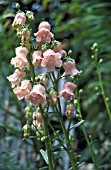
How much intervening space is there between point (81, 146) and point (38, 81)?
43.8 inches

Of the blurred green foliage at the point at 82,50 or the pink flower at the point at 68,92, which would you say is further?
the blurred green foliage at the point at 82,50

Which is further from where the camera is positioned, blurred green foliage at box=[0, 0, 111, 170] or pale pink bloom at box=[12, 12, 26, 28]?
blurred green foliage at box=[0, 0, 111, 170]

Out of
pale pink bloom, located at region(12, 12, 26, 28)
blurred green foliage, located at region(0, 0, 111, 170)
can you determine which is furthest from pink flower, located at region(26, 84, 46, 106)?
blurred green foliage, located at region(0, 0, 111, 170)

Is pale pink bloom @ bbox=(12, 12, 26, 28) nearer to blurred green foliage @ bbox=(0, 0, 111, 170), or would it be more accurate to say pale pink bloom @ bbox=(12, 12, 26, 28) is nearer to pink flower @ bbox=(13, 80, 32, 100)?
pink flower @ bbox=(13, 80, 32, 100)

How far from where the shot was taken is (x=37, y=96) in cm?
64

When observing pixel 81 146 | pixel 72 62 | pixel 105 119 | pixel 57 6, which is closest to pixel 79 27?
pixel 57 6

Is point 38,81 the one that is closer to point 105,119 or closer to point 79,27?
point 105,119

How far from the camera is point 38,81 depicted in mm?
665

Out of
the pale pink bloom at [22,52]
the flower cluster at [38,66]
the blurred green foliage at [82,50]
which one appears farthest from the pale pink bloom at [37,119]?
the blurred green foliage at [82,50]

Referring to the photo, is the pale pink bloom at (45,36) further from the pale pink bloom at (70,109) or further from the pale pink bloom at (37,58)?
the pale pink bloom at (70,109)

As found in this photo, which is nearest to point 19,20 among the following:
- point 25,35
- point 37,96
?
point 25,35

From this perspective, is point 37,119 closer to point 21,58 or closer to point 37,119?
point 37,119

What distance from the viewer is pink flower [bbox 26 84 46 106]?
0.64m

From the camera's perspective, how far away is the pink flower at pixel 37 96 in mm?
640
